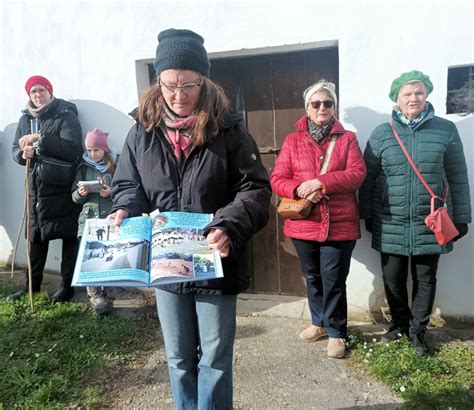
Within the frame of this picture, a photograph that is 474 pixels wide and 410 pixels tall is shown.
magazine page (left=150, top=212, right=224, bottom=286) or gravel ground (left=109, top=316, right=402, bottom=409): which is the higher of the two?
magazine page (left=150, top=212, right=224, bottom=286)

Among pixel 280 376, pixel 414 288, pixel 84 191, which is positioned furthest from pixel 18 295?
pixel 414 288

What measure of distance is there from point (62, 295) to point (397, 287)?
3.06 metres

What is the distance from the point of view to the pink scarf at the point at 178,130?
1737 mm

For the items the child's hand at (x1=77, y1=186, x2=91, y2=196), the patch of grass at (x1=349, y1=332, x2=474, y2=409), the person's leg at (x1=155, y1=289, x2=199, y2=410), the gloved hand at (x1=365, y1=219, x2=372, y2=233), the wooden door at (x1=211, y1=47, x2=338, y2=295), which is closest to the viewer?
the person's leg at (x1=155, y1=289, x2=199, y2=410)

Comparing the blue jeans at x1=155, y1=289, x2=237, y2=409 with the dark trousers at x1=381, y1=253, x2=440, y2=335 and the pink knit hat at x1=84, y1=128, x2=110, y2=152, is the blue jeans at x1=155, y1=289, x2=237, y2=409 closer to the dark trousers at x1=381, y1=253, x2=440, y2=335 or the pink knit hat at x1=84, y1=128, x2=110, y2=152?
the dark trousers at x1=381, y1=253, x2=440, y2=335

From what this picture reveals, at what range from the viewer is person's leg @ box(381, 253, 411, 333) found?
9.64ft

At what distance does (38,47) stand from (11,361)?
119 inches

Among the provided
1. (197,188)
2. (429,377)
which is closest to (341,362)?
(429,377)

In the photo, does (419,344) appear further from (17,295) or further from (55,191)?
(17,295)

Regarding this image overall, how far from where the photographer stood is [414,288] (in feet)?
9.73

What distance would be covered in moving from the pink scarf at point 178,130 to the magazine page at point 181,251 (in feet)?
1.03

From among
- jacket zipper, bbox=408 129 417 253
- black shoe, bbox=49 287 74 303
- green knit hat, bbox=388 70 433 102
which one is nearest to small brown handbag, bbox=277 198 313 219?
jacket zipper, bbox=408 129 417 253

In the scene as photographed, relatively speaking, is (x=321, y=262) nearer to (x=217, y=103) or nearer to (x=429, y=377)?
(x=429, y=377)

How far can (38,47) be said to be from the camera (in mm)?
4074
